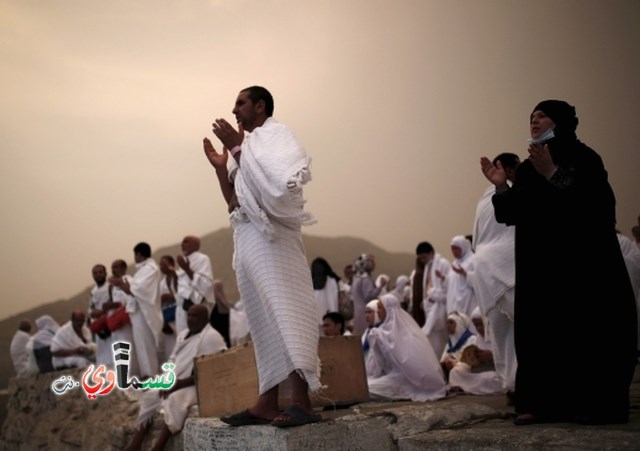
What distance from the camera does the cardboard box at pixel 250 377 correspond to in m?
4.48

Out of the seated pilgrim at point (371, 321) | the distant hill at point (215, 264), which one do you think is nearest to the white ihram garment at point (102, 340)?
the seated pilgrim at point (371, 321)

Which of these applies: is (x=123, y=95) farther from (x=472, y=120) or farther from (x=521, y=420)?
(x=521, y=420)

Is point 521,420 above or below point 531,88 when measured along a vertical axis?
below

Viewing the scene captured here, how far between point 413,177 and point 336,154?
6.03 ft

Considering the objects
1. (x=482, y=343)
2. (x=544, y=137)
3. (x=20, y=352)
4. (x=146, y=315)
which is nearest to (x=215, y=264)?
(x=20, y=352)

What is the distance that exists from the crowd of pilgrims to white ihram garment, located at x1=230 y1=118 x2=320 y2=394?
1.46m

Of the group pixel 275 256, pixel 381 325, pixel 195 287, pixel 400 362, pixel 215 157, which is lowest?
pixel 400 362

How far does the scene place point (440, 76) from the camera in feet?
42.8

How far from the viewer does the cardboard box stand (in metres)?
4.48

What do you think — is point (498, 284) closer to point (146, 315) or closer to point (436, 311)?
point (436, 311)

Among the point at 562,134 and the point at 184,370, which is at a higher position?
the point at 562,134


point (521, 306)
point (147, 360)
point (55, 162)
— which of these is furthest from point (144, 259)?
point (55, 162)

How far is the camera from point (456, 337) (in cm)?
657

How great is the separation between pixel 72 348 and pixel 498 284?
7.63 metres
